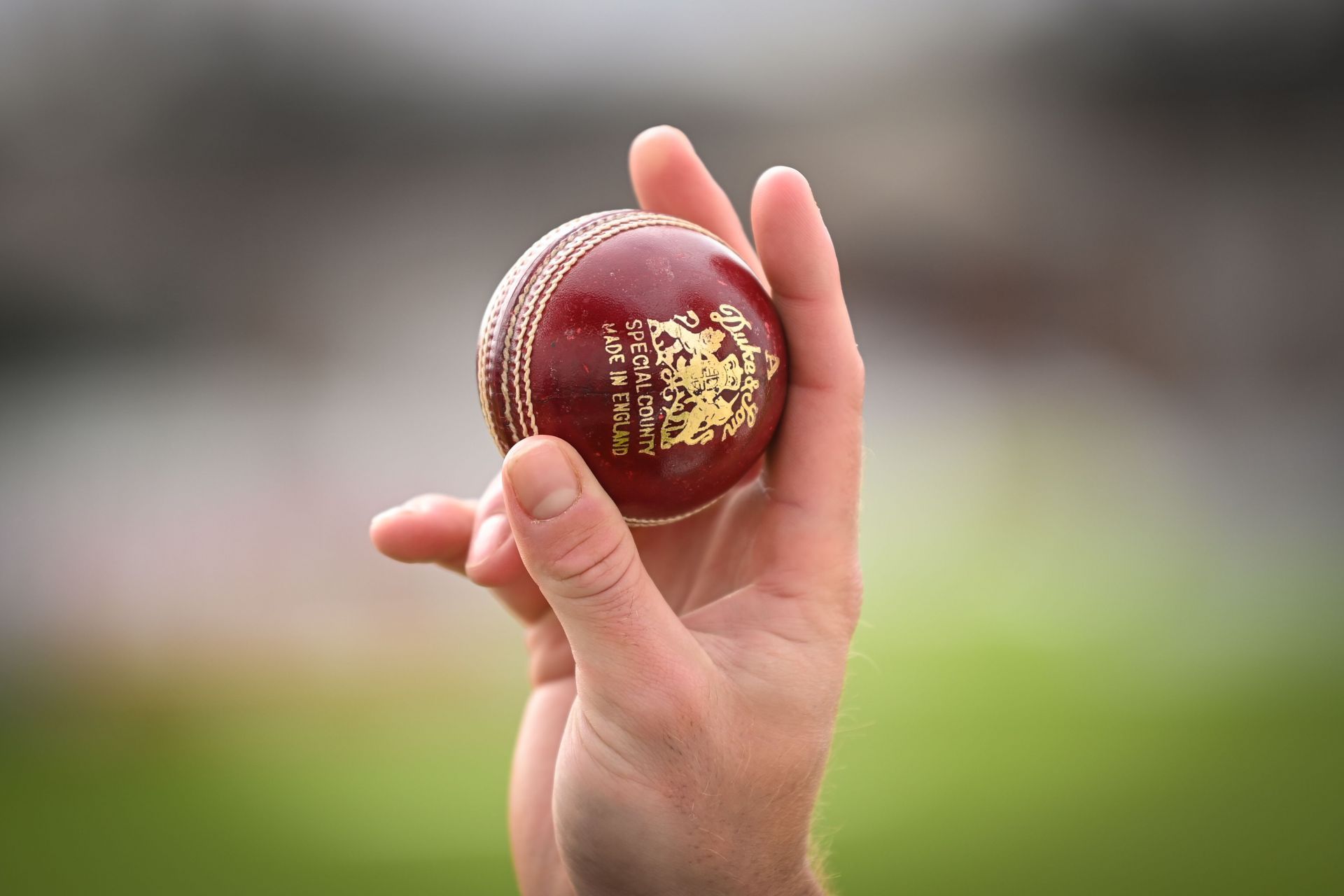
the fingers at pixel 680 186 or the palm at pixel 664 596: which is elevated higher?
the fingers at pixel 680 186

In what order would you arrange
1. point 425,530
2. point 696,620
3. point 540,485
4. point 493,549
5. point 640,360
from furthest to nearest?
point 425,530, point 493,549, point 696,620, point 640,360, point 540,485

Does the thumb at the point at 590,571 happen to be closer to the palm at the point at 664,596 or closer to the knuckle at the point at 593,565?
the knuckle at the point at 593,565

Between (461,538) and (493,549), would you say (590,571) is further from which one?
(461,538)

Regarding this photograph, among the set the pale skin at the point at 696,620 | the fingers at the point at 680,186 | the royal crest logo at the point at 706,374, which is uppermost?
the fingers at the point at 680,186

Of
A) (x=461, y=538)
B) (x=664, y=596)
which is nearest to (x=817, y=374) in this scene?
(x=664, y=596)

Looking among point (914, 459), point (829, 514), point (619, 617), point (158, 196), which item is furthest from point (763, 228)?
point (158, 196)

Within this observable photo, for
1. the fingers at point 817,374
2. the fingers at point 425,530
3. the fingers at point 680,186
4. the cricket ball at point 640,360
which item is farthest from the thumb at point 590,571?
the fingers at point 680,186
